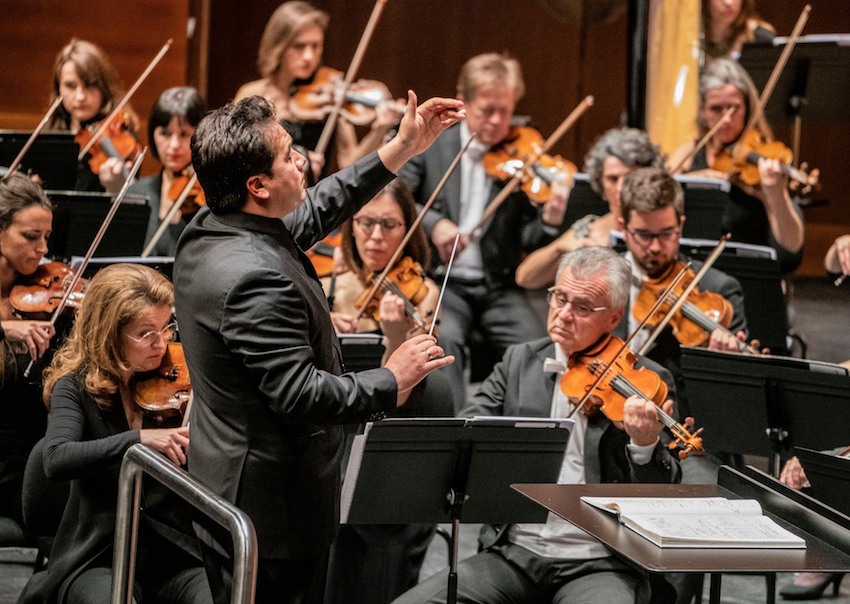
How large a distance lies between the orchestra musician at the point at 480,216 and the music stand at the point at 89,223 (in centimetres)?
106

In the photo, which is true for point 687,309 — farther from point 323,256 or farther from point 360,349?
point 323,256

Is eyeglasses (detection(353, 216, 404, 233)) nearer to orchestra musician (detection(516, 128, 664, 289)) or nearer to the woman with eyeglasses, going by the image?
orchestra musician (detection(516, 128, 664, 289))

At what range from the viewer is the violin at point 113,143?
183 inches

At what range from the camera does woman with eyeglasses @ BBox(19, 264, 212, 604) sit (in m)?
2.53

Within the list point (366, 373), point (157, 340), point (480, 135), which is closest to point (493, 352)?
point (480, 135)

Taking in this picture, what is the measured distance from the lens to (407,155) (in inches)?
93.7

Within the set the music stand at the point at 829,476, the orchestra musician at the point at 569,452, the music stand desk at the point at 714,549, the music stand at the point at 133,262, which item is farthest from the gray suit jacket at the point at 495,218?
the music stand desk at the point at 714,549

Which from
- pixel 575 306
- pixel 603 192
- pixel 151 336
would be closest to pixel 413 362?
pixel 151 336

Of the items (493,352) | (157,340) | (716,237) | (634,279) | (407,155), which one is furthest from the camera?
(493,352)

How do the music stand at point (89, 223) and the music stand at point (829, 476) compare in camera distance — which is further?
the music stand at point (89, 223)

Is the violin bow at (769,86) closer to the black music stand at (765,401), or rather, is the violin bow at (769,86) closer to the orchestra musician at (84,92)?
the black music stand at (765,401)

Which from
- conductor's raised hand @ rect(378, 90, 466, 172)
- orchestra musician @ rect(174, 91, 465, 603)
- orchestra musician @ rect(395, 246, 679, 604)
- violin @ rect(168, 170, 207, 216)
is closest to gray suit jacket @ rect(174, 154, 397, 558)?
orchestra musician @ rect(174, 91, 465, 603)

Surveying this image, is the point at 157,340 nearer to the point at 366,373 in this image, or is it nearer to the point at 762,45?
the point at 366,373

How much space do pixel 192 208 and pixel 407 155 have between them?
2.18m
